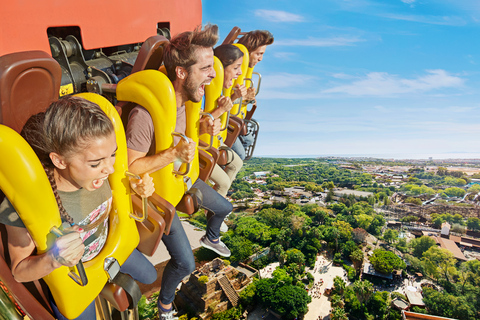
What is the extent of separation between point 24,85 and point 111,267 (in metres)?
1.09

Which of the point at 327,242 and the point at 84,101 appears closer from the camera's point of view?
the point at 84,101

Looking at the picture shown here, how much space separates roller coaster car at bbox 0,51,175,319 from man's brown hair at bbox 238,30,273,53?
2.35 metres

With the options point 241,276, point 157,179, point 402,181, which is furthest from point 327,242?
point 402,181

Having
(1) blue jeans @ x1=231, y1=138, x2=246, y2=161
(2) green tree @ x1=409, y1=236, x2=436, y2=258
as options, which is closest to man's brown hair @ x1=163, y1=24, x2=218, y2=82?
(1) blue jeans @ x1=231, y1=138, x2=246, y2=161

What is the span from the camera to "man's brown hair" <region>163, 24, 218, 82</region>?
2212mm

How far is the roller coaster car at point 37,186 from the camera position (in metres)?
1.27

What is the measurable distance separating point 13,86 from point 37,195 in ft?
1.49

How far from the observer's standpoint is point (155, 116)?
2004mm

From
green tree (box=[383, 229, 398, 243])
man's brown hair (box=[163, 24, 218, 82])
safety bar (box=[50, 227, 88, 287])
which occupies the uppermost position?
man's brown hair (box=[163, 24, 218, 82])

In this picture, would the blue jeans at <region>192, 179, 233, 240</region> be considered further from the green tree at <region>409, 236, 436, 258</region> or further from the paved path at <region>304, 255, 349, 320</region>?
the green tree at <region>409, 236, 436, 258</region>

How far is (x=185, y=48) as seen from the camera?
2.21 meters

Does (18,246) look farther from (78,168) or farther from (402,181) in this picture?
(402,181)

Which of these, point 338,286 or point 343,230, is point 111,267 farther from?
point 343,230

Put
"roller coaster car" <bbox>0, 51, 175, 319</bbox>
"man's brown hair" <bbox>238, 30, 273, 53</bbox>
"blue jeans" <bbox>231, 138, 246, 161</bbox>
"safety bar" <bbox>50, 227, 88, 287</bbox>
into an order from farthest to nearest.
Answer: "blue jeans" <bbox>231, 138, 246, 161</bbox>, "man's brown hair" <bbox>238, 30, 273, 53</bbox>, "safety bar" <bbox>50, 227, 88, 287</bbox>, "roller coaster car" <bbox>0, 51, 175, 319</bbox>
